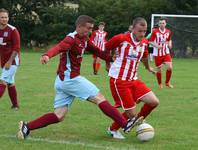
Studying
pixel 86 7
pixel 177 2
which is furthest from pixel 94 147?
pixel 86 7

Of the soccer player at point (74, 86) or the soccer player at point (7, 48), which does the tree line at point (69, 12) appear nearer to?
the soccer player at point (7, 48)

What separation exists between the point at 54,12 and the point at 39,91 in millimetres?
27781

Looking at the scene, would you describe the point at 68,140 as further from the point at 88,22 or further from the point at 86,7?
the point at 86,7

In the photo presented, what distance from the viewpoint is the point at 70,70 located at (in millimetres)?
7367

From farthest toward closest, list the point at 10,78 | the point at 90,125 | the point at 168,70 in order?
the point at 168,70 < the point at 10,78 < the point at 90,125

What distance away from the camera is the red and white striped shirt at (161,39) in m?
15.7

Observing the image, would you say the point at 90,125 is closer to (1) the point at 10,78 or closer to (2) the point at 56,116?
(2) the point at 56,116

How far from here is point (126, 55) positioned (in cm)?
788

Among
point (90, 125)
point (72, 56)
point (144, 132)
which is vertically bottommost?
point (90, 125)

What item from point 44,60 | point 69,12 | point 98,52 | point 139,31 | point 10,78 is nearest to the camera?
point 44,60

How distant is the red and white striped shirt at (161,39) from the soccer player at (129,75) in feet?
25.4

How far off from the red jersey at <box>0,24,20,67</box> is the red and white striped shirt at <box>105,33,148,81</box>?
246 cm

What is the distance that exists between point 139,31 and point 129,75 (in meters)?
0.67

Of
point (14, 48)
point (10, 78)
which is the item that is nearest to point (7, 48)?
point (14, 48)
